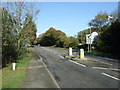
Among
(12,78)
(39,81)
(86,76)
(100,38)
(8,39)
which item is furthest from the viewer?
(100,38)

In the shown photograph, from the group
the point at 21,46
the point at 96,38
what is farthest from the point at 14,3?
the point at 96,38

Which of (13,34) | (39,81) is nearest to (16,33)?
(13,34)

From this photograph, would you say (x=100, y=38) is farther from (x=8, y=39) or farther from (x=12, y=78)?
(x=12, y=78)

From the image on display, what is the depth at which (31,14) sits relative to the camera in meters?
19.4

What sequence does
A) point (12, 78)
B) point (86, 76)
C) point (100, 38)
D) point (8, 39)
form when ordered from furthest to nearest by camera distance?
point (100, 38) → point (8, 39) → point (86, 76) → point (12, 78)

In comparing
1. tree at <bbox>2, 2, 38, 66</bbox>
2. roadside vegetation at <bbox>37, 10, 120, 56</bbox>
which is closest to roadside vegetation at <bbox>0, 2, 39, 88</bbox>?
tree at <bbox>2, 2, 38, 66</bbox>

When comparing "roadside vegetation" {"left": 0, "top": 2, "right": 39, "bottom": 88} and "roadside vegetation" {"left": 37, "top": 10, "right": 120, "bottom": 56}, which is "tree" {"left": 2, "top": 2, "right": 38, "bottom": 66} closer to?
"roadside vegetation" {"left": 0, "top": 2, "right": 39, "bottom": 88}

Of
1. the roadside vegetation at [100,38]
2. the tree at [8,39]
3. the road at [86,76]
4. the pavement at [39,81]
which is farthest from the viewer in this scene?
the roadside vegetation at [100,38]

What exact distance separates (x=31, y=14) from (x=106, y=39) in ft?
73.0

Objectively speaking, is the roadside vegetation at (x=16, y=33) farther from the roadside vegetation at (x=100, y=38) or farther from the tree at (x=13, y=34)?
the roadside vegetation at (x=100, y=38)

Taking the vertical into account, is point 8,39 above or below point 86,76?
above

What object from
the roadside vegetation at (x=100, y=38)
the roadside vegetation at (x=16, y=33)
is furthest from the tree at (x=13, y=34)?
the roadside vegetation at (x=100, y=38)

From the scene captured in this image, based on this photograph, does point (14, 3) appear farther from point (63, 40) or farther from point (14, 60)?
point (63, 40)

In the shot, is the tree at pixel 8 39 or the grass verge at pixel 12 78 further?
the tree at pixel 8 39
